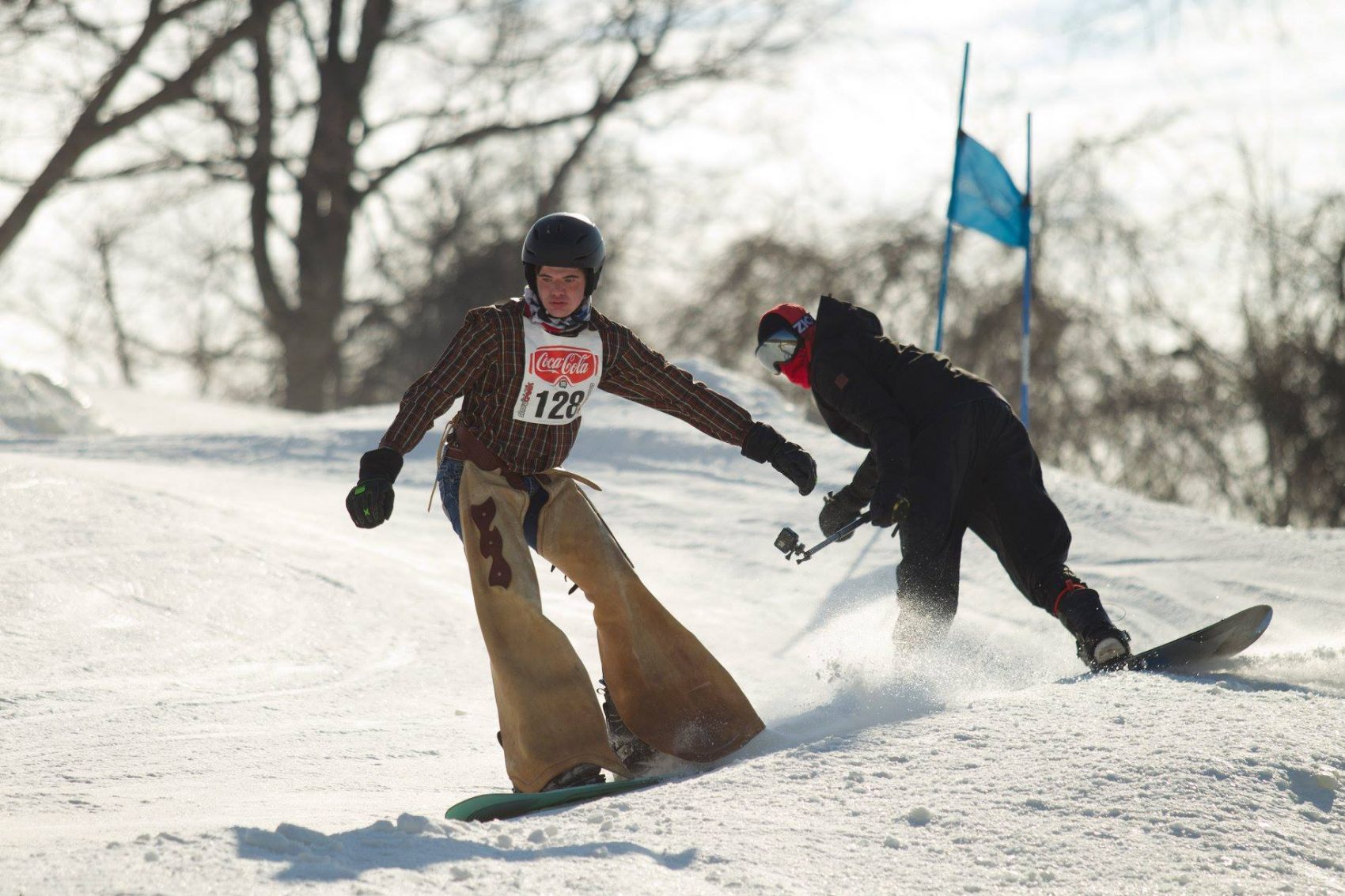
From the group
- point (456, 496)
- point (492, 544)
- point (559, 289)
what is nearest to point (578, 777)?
point (492, 544)

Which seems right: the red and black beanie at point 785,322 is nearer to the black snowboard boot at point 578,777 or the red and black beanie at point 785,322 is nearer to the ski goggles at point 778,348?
the ski goggles at point 778,348

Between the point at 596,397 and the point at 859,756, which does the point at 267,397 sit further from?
the point at 859,756

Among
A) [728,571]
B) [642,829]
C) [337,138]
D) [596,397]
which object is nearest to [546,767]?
[642,829]

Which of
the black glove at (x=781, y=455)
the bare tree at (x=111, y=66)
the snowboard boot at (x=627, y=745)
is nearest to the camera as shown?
the snowboard boot at (x=627, y=745)

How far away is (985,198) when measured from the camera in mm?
9062

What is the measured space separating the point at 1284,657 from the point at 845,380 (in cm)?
164

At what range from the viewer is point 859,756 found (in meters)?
3.28

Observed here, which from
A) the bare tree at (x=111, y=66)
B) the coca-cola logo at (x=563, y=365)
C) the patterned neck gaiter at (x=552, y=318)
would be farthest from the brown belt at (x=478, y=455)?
the bare tree at (x=111, y=66)

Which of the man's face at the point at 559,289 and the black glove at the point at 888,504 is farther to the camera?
the black glove at the point at 888,504

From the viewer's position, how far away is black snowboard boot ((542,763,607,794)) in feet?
11.2

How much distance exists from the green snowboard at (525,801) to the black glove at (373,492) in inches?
29.2

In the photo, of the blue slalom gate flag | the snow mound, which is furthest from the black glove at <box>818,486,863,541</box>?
the snow mound

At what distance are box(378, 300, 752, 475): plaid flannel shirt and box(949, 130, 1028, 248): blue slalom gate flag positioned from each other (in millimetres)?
5179

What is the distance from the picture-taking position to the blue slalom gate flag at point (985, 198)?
892cm
